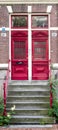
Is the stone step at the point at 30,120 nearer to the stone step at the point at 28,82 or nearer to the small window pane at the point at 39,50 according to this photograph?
the stone step at the point at 28,82

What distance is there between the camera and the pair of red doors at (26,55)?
1322 cm

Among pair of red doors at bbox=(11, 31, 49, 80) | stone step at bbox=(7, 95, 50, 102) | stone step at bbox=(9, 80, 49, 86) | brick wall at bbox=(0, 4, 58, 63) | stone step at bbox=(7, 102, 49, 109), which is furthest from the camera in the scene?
Result: pair of red doors at bbox=(11, 31, 49, 80)

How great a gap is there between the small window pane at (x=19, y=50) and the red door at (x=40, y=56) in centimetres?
43

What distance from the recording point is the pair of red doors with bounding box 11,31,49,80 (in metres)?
13.2

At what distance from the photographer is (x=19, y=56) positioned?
43.6ft

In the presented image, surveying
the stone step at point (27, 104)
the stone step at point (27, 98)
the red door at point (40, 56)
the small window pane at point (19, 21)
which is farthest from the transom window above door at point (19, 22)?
the stone step at point (27, 104)

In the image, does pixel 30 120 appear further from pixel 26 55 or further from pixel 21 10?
pixel 21 10

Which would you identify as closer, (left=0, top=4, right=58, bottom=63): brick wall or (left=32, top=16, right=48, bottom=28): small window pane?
(left=0, top=4, right=58, bottom=63): brick wall

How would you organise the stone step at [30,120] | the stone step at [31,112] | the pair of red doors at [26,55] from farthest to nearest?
the pair of red doors at [26,55]
the stone step at [31,112]
the stone step at [30,120]

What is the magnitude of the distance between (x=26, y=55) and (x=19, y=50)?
37 cm

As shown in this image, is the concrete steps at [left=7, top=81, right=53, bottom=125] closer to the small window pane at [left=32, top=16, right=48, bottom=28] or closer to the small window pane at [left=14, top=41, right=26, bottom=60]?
the small window pane at [left=14, top=41, right=26, bottom=60]

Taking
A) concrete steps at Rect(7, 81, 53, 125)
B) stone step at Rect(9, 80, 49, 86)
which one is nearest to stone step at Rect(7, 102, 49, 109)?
concrete steps at Rect(7, 81, 53, 125)

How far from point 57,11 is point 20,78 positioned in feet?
10.6

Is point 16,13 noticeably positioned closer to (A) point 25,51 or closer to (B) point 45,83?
(A) point 25,51
